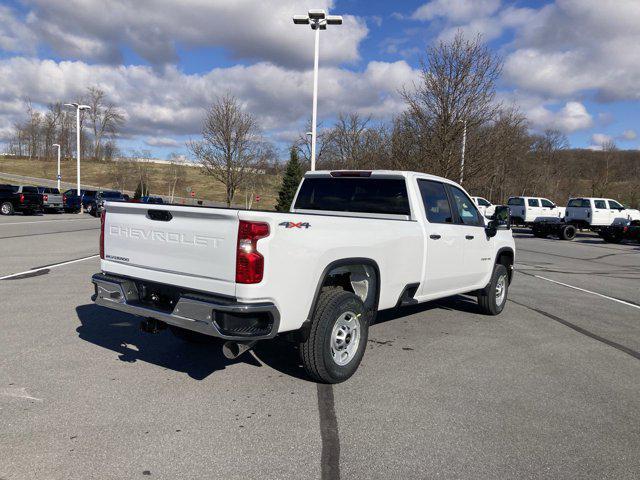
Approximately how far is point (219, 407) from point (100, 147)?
107573 mm

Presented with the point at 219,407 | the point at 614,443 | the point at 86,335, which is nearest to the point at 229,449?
the point at 219,407

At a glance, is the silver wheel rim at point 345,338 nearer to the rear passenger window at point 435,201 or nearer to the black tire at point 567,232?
the rear passenger window at point 435,201

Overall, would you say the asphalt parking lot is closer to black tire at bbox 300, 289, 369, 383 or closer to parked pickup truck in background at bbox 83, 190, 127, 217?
black tire at bbox 300, 289, 369, 383

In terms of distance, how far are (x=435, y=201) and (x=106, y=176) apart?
295ft

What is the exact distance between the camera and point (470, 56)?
848 inches

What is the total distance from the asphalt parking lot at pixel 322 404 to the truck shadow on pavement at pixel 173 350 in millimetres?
23

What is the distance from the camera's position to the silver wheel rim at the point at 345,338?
446cm

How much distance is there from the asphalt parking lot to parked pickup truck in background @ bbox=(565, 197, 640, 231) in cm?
2179

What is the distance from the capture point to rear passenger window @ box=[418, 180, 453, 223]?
580 cm

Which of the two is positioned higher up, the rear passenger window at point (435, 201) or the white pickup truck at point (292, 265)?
the rear passenger window at point (435, 201)

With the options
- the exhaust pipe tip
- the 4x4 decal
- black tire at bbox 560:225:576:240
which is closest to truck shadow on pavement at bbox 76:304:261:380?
the exhaust pipe tip

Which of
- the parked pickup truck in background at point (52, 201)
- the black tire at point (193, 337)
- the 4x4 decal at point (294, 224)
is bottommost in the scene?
the black tire at point (193, 337)

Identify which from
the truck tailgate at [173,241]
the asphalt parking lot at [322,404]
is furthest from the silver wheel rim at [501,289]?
the truck tailgate at [173,241]

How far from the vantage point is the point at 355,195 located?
596cm
